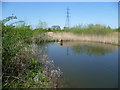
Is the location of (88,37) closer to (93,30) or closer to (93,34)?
(93,34)

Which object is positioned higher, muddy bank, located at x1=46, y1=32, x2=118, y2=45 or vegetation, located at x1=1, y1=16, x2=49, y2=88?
muddy bank, located at x1=46, y1=32, x2=118, y2=45

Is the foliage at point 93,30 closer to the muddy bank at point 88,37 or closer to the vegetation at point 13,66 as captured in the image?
the muddy bank at point 88,37

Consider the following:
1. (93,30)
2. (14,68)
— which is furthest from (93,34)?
(14,68)

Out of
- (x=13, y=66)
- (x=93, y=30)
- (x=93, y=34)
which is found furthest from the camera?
(x=93, y=30)

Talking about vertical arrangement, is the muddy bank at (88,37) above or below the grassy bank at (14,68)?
above

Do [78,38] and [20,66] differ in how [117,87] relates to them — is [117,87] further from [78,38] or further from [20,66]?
[78,38]

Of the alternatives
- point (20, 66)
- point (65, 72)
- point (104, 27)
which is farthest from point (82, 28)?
point (20, 66)

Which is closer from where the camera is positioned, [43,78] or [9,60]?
[9,60]

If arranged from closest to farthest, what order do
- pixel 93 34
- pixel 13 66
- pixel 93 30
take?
pixel 13 66 < pixel 93 34 < pixel 93 30

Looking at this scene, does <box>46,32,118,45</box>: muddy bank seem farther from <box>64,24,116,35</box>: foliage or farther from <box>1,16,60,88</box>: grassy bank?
<box>1,16,60,88</box>: grassy bank

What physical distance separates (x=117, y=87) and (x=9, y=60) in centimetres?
231

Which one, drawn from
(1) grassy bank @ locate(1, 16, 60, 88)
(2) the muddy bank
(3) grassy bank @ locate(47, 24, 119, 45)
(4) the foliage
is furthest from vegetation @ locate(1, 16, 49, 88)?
(4) the foliage

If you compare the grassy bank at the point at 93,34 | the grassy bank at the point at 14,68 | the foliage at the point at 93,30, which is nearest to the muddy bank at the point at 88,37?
the grassy bank at the point at 93,34

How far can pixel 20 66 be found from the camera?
2453 millimetres
